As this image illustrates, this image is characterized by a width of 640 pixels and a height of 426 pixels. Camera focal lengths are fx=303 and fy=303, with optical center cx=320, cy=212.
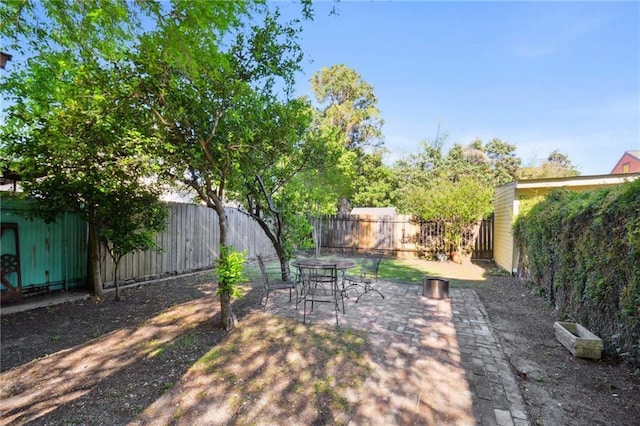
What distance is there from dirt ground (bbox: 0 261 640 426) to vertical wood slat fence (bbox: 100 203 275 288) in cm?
106

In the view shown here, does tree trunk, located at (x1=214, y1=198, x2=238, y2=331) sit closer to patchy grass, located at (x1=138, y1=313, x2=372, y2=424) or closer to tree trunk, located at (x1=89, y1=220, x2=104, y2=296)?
patchy grass, located at (x1=138, y1=313, x2=372, y2=424)

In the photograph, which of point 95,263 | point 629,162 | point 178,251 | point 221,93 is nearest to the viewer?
point 221,93

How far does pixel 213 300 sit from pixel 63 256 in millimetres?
3100

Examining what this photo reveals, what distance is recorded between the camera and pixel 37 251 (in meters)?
5.45

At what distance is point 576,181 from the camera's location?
27.1ft

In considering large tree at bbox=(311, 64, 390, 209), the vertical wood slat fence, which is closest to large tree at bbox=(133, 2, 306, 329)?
the vertical wood slat fence

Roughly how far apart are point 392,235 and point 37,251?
11252mm

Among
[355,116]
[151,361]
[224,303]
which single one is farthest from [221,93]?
[355,116]

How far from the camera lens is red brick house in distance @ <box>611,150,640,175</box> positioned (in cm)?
2130

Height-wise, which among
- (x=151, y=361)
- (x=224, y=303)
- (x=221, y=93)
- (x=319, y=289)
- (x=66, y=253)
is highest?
(x=221, y=93)

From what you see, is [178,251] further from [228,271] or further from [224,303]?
[228,271]

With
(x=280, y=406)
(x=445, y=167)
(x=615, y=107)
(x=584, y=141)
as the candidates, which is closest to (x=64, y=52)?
(x=280, y=406)

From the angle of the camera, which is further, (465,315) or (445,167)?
(445,167)

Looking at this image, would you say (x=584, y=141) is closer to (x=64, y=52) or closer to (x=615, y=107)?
(x=615, y=107)
